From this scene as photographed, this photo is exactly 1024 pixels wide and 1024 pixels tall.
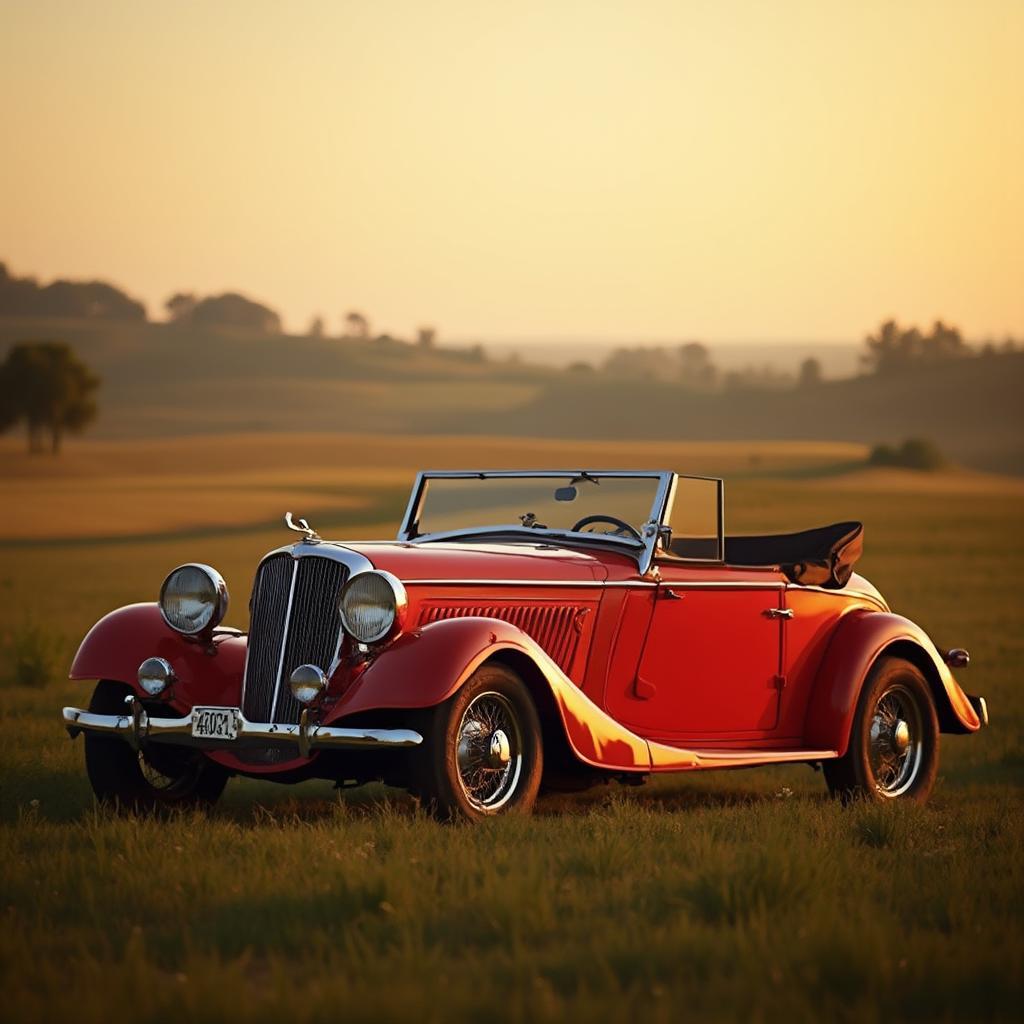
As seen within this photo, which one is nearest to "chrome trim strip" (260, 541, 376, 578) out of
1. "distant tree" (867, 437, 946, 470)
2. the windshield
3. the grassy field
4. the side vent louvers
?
the side vent louvers

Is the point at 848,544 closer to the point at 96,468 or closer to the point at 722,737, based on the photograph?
the point at 722,737

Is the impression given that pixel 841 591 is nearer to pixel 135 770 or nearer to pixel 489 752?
pixel 489 752

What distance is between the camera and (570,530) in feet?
31.1

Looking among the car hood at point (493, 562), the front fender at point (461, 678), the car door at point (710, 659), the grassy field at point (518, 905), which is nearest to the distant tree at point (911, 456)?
the grassy field at point (518, 905)

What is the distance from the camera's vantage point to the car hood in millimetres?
8133

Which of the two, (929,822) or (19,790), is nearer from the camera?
(929,822)

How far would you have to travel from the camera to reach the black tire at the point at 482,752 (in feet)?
24.4

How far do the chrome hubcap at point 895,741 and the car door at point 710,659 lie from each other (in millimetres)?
786

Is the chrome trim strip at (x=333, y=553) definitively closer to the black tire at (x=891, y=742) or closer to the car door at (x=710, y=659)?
the car door at (x=710, y=659)

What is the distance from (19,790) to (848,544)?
505cm

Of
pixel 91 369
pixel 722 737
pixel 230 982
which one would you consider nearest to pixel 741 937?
pixel 230 982

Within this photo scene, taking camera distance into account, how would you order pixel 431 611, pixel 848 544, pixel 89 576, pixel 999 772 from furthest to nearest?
pixel 89 576
pixel 999 772
pixel 848 544
pixel 431 611

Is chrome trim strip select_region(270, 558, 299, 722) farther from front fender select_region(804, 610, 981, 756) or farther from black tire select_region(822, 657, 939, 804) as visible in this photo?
black tire select_region(822, 657, 939, 804)

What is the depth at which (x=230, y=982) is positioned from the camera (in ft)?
15.7
